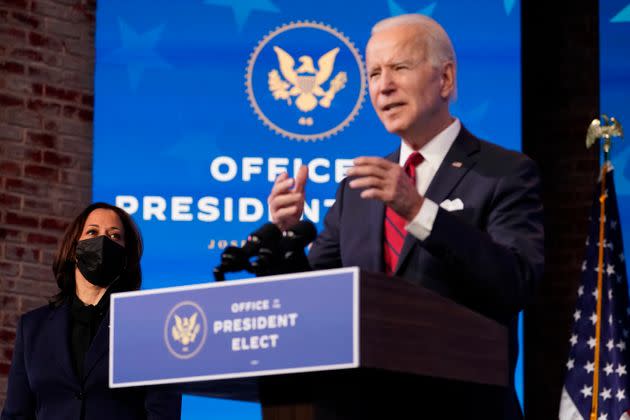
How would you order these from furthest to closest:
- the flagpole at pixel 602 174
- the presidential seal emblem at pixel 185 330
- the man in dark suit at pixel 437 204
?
the flagpole at pixel 602 174
the man in dark suit at pixel 437 204
the presidential seal emblem at pixel 185 330

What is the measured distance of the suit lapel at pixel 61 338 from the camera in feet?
13.2

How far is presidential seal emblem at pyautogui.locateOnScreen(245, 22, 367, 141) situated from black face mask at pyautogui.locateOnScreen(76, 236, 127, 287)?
1940 mm

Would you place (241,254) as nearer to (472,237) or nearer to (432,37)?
(472,237)

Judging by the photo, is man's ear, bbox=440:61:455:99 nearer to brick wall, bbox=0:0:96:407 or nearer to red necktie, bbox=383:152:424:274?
red necktie, bbox=383:152:424:274

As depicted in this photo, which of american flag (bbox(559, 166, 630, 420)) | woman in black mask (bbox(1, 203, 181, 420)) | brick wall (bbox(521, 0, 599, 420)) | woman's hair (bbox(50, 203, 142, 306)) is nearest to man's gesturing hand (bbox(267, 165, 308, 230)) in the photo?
woman in black mask (bbox(1, 203, 181, 420))

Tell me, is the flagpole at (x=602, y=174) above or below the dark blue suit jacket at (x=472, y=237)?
above

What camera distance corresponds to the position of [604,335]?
18.3 feet

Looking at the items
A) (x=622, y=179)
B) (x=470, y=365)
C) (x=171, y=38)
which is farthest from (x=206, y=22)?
(x=470, y=365)

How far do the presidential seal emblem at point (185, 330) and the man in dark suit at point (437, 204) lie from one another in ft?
0.96

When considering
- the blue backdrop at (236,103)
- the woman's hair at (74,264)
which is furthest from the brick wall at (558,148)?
the woman's hair at (74,264)

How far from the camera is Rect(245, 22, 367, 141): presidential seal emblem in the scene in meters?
5.94

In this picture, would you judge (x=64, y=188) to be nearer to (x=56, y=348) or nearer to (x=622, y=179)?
(x=56, y=348)

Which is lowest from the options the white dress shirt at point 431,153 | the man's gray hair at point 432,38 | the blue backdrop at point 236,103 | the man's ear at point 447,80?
the white dress shirt at point 431,153

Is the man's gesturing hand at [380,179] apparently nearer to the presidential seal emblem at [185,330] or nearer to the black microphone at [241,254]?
the black microphone at [241,254]
